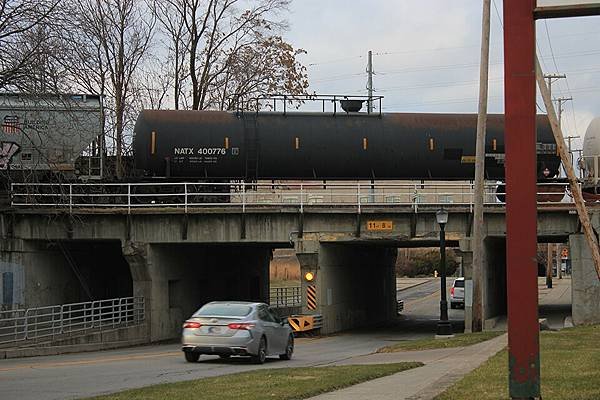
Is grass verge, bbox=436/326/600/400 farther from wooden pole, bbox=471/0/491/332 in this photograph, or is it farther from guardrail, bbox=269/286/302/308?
guardrail, bbox=269/286/302/308

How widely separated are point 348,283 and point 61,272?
11395mm

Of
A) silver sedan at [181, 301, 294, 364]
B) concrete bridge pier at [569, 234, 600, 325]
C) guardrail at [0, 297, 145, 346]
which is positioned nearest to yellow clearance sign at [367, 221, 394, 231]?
concrete bridge pier at [569, 234, 600, 325]

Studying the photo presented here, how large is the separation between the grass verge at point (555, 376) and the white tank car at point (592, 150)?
52.0 ft

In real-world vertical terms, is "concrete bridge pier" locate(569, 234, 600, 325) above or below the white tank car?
below

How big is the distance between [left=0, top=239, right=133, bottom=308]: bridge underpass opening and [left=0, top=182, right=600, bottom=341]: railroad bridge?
49 millimetres

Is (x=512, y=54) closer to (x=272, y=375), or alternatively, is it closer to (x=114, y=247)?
(x=272, y=375)

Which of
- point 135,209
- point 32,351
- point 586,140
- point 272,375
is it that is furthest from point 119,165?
point 272,375

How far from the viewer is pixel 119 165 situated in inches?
1451

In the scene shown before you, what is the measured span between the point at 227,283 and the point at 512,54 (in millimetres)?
35321

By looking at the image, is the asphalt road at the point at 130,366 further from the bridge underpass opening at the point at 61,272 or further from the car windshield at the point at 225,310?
the bridge underpass opening at the point at 61,272

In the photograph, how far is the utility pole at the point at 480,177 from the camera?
94.7ft

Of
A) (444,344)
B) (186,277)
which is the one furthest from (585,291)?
(186,277)

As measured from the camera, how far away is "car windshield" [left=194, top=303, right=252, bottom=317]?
68.9 feet

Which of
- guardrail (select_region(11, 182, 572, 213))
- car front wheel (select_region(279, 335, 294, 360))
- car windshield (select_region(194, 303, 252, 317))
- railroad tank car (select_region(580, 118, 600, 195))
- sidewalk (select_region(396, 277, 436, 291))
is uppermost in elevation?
railroad tank car (select_region(580, 118, 600, 195))
